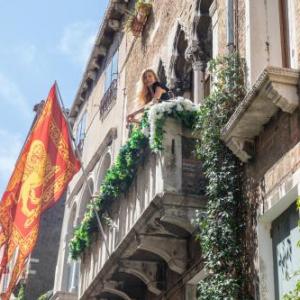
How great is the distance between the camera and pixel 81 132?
21.0 m

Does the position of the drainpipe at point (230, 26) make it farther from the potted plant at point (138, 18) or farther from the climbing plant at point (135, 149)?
the potted plant at point (138, 18)

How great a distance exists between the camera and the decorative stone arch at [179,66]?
12.5m

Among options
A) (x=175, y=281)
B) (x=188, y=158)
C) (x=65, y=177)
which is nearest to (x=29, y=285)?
(x=65, y=177)

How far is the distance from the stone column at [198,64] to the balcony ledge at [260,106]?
134 inches

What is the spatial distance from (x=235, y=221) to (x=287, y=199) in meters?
0.96

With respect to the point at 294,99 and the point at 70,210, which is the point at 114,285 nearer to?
the point at 294,99

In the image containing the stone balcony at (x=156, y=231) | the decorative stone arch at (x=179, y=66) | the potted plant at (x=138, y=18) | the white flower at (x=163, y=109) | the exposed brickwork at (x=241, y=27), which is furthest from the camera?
the potted plant at (x=138, y=18)

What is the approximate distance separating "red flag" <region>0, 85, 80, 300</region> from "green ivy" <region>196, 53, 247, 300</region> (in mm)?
3855

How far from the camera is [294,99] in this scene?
24.0ft

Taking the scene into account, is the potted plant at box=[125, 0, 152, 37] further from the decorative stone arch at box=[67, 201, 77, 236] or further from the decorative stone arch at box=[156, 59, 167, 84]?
the decorative stone arch at box=[67, 201, 77, 236]

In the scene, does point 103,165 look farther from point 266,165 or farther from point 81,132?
point 266,165

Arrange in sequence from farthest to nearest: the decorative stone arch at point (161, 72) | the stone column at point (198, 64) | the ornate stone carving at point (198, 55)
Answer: the decorative stone arch at point (161, 72) < the ornate stone carving at point (198, 55) < the stone column at point (198, 64)

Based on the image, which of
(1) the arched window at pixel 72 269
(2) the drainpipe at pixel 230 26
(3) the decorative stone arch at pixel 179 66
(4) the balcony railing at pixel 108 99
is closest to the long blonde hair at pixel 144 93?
(3) the decorative stone arch at pixel 179 66

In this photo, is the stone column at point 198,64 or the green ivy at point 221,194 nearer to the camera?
the green ivy at point 221,194
